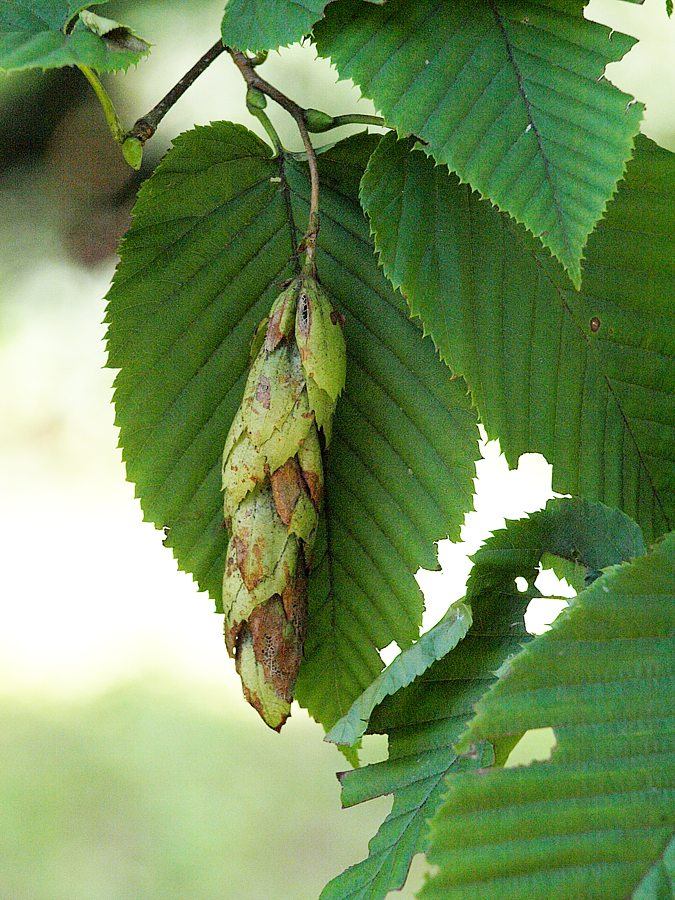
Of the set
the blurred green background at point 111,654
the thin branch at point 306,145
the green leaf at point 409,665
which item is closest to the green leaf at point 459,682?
the green leaf at point 409,665

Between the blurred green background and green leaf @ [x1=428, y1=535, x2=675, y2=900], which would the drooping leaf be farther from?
the blurred green background

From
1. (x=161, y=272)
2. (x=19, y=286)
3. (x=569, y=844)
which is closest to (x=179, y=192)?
(x=161, y=272)

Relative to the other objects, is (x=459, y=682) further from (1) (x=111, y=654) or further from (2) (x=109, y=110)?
(1) (x=111, y=654)

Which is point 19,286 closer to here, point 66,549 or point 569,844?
point 66,549

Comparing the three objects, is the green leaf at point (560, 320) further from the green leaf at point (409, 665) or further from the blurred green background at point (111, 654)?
the blurred green background at point (111, 654)

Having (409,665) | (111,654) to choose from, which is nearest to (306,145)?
(409,665)

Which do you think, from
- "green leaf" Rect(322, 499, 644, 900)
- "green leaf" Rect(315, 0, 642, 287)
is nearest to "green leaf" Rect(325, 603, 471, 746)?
"green leaf" Rect(322, 499, 644, 900)
